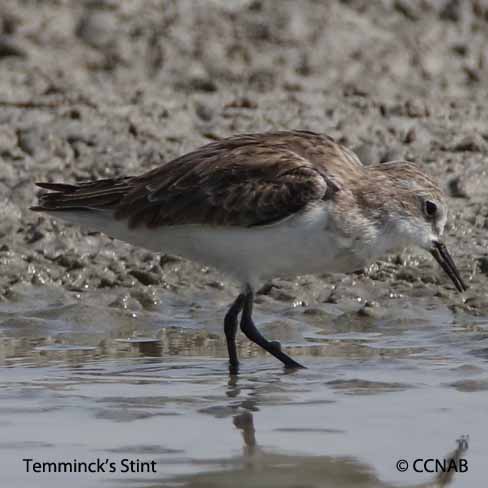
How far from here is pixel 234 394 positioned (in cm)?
654

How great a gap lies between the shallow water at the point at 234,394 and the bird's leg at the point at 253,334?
0.33 ft

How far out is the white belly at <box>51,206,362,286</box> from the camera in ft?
22.9

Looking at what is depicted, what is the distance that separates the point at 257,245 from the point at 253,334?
2.08ft

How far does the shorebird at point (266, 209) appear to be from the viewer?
7.02 metres

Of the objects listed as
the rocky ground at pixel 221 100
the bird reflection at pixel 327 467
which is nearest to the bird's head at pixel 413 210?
the rocky ground at pixel 221 100

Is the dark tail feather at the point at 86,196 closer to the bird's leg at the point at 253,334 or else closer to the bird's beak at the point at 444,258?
the bird's leg at the point at 253,334

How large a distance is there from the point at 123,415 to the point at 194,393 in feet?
1.89

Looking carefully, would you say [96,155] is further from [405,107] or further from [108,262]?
[405,107]

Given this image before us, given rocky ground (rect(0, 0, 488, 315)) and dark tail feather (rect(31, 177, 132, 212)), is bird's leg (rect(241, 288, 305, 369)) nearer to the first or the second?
dark tail feather (rect(31, 177, 132, 212))

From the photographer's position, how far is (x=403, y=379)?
22.3 feet

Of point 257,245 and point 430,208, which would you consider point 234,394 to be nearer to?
point 257,245

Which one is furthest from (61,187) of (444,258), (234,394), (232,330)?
(444,258)

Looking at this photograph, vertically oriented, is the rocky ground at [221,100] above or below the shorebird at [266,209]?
above

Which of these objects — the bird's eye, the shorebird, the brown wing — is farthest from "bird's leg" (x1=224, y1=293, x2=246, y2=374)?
the bird's eye
